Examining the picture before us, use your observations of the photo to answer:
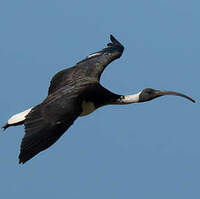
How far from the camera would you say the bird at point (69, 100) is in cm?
1466

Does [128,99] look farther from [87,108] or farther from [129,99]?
[87,108]

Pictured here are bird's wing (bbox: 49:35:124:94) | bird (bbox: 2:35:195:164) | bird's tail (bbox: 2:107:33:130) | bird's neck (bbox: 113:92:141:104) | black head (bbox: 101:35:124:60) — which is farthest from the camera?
black head (bbox: 101:35:124:60)

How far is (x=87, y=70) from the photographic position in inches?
766

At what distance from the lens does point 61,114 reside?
15.6m

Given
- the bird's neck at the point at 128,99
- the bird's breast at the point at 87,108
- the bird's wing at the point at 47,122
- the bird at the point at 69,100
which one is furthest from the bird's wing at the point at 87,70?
the bird's wing at the point at 47,122

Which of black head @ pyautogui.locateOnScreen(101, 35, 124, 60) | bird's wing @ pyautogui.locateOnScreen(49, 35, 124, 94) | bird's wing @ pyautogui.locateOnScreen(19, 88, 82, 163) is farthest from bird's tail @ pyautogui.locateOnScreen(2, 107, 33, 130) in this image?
black head @ pyautogui.locateOnScreen(101, 35, 124, 60)

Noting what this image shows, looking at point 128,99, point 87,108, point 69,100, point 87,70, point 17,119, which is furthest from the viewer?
point 87,70

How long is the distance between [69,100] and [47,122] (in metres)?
1.37

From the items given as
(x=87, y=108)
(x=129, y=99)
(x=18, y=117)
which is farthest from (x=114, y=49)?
(x=18, y=117)

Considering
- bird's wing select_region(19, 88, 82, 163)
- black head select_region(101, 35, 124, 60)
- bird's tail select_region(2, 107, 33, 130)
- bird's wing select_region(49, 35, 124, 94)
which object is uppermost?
black head select_region(101, 35, 124, 60)

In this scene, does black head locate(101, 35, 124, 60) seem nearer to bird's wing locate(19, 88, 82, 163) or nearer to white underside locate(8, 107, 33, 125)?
white underside locate(8, 107, 33, 125)

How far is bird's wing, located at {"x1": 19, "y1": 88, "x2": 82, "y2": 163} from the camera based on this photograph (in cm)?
1430

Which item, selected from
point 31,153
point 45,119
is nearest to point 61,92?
point 45,119

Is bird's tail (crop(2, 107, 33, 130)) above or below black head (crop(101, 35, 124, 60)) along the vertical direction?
below
